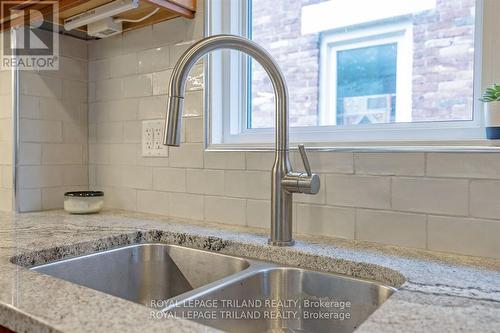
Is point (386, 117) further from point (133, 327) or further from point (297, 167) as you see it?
point (133, 327)

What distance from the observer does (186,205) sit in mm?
1355

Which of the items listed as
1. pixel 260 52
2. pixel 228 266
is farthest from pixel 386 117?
pixel 228 266

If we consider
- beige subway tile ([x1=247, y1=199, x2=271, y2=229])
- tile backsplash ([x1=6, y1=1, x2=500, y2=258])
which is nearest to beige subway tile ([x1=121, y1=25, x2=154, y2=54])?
tile backsplash ([x1=6, y1=1, x2=500, y2=258])

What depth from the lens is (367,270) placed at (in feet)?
2.71

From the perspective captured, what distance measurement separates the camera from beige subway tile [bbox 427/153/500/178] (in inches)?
33.5

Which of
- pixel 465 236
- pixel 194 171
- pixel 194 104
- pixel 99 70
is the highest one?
pixel 99 70

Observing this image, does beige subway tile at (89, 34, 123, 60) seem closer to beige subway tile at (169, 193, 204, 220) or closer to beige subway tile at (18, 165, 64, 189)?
beige subway tile at (18, 165, 64, 189)

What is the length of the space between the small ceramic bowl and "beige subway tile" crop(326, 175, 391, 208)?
83 cm

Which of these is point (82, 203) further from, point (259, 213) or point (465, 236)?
point (465, 236)

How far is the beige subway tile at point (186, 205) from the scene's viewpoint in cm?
132

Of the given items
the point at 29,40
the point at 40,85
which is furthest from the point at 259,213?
the point at 29,40

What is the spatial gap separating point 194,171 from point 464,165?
2.60 ft

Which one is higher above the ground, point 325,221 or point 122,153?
point 122,153

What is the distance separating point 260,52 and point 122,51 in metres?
0.77
